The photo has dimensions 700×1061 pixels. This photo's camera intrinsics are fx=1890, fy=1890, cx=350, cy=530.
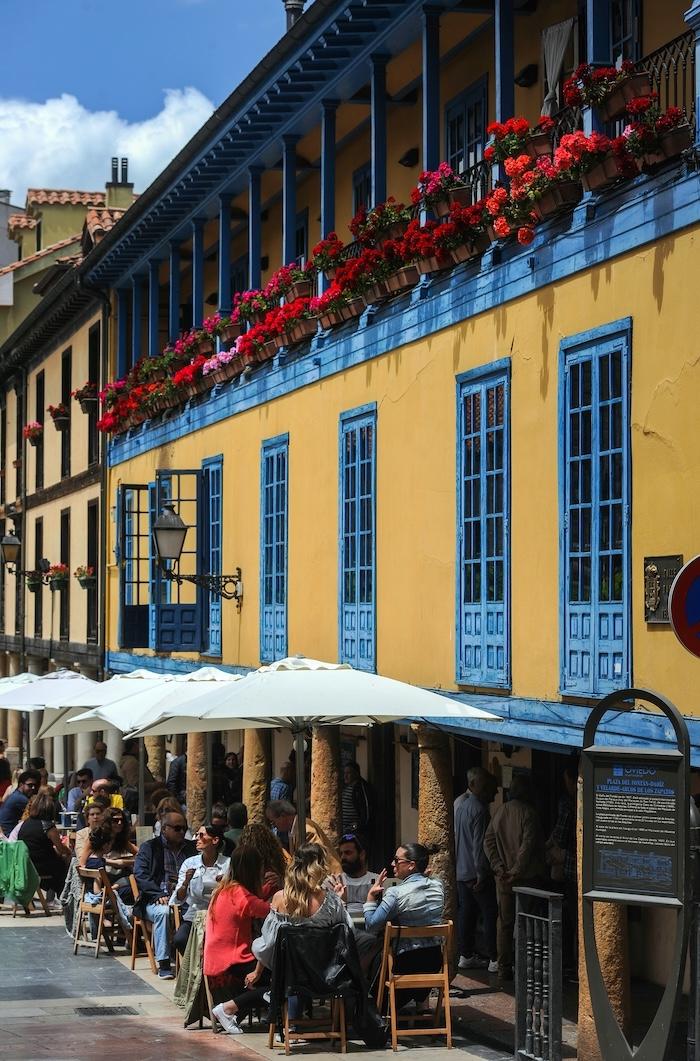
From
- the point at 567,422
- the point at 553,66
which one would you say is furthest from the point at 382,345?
the point at 567,422

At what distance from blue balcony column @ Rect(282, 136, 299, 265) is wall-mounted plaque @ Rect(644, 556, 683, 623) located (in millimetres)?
9506

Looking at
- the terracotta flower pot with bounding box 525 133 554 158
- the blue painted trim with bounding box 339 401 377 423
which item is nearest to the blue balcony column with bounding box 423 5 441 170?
the blue painted trim with bounding box 339 401 377 423

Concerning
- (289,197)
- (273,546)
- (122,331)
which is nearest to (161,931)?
(273,546)

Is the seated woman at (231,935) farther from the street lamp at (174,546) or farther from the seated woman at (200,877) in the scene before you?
the street lamp at (174,546)

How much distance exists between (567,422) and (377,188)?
5.30 metres

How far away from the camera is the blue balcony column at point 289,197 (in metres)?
20.2

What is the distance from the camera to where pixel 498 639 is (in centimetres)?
1395

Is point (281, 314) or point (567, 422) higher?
point (281, 314)

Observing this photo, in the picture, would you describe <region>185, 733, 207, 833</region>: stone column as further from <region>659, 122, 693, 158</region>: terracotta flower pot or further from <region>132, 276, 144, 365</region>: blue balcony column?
<region>659, 122, 693, 158</region>: terracotta flower pot

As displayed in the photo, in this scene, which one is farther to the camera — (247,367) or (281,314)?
(247,367)

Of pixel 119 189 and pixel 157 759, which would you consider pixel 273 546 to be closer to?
pixel 157 759

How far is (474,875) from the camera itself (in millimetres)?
15484

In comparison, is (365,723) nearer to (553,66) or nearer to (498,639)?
(498,639)

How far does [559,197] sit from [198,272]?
1223 centimetres
